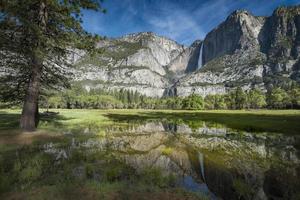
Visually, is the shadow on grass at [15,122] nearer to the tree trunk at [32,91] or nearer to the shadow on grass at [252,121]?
the tree trunk at [32,91]

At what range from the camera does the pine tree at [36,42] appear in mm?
14874

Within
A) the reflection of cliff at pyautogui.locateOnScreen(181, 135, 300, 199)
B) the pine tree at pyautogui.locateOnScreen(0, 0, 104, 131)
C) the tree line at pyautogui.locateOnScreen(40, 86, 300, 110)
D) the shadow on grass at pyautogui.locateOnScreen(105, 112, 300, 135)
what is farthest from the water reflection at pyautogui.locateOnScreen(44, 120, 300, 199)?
the tree line at pyautogui.locateOnScreen(40, 86, 300, 110)

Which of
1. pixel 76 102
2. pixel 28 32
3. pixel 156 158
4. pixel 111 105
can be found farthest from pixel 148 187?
pixel 111 105

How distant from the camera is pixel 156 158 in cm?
1291

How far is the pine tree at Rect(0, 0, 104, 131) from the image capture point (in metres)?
14.9

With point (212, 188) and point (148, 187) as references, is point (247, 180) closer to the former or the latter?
point (212, 188)

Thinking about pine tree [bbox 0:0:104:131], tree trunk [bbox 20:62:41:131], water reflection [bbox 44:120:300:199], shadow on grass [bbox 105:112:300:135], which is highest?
pine tree [bbox 0:0:104:131]

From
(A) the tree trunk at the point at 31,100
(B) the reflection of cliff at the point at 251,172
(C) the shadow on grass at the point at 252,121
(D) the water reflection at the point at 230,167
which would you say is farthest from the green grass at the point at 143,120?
(B) the reflection of cliff at the point at 251,172

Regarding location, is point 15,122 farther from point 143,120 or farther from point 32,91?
point 143,120

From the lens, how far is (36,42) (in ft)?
51.0

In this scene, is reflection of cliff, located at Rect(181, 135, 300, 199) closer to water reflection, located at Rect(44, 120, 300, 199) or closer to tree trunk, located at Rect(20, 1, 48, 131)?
water reflection, located at Rect(44, 120, 300, 199)

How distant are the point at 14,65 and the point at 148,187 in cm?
1433

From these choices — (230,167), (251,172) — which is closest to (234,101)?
(230,167)

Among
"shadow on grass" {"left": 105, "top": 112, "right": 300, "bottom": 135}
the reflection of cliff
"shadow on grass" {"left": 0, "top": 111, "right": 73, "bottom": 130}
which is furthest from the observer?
"shadow on grass" {"left": 105, "top": 112, "right": 300, "bottom": 135}
